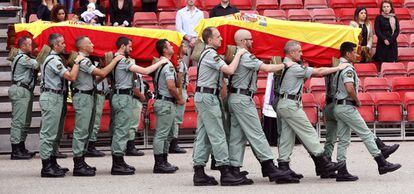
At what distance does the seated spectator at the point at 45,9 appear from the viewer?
2158 cm

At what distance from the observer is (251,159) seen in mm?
18094

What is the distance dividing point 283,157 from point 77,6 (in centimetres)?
870

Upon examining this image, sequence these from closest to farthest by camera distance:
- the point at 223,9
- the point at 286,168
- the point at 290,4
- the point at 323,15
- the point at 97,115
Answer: the point at 286,168 → the point at 97,115 → the point at 223,9 → the point at 323,15 → the point at 290,4

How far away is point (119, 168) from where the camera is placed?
1634 centimetres

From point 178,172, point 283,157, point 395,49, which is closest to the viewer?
point 283,157

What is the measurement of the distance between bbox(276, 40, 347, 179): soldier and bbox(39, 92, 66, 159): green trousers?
302cm

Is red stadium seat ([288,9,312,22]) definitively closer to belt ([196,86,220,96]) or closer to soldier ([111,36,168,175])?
soldier ([111,36,168,175])

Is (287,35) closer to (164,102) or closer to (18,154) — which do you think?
(164,102)

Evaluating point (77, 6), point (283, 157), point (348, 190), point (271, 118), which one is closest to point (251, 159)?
point (271, 118)

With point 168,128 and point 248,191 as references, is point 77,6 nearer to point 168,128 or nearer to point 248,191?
point 168,128

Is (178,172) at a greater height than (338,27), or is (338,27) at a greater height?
(338,27)

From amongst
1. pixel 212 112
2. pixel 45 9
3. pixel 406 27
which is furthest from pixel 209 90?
pixel 406 27

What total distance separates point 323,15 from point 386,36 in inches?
69.3

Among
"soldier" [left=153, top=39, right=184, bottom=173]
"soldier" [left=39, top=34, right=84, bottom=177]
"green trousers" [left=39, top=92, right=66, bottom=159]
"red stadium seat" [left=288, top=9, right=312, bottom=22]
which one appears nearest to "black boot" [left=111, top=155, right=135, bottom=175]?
"soldier" [left=153, top=39, right=184, bottom=173]
